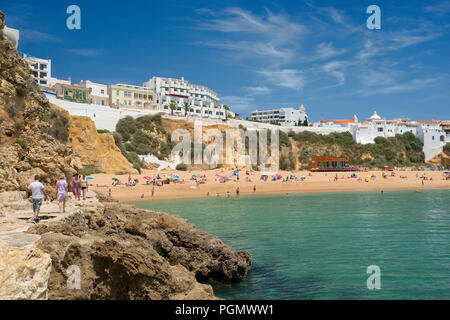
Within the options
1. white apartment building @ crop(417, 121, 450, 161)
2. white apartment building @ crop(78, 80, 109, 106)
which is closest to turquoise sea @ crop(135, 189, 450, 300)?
white apartment building @ crop(78, 80, 109, 106)

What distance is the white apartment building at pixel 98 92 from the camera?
211ft

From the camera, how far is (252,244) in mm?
13547

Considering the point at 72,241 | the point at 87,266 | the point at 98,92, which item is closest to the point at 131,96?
the point at 98,92

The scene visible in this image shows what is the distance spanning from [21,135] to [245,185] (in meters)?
33.2

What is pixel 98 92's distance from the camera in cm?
6588

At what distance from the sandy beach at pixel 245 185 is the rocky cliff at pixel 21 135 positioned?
20276 millimetres

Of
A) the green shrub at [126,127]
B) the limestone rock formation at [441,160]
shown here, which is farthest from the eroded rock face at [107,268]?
the limestone rock formation at [441,160]

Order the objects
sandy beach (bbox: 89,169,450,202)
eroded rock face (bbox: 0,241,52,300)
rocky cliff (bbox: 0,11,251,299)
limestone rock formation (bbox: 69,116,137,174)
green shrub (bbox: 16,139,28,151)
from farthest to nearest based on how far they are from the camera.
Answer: limestone rock formation (bbox: 69,116,137,174) < sandy beach (bbox: 89,169,450,202) < green shrub (bbox: 16,139,28,151) < rocky cliff (bbox: 0,11,251,299) < eroded rock face (bbox: 0,241,52,300)

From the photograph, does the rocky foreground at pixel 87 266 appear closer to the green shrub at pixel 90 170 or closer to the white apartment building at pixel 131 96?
the green shrub at pixel 90 170

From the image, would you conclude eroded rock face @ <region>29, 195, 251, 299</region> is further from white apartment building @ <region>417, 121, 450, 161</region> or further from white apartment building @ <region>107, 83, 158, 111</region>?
white apartment building @ <region>417, 121, 450, 161</region>

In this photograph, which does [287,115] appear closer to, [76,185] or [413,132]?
[413,132]

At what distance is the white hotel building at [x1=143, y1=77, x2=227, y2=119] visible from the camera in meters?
77.4

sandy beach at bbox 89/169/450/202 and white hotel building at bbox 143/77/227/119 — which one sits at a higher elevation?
white hotel building at bbox 143/77/227/119

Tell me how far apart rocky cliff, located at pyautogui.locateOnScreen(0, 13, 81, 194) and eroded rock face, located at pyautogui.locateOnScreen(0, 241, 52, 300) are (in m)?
6.40
